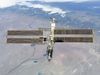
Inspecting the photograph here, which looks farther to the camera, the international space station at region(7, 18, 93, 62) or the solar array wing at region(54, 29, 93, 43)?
the solar array wing at region(54, 29, 93, 43)

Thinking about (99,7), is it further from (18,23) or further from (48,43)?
(48,43)

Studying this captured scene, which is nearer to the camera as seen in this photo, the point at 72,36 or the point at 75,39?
the point at 72,36

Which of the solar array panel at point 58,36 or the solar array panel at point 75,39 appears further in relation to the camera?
the solar array panel at point 58,36

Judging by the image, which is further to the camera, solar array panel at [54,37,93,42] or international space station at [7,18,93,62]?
solar array panel at [54,37,93,42]

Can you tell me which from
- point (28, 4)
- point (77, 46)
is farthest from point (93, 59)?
point (28, 4)

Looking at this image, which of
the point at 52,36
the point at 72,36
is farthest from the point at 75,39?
the point at 52,36

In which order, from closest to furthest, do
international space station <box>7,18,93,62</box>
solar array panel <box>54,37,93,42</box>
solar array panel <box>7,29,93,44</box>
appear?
international space station <box>7,18,93,62</box> < solar array panel <box>54,37,93,42</box> < solar array panel <box>7,29,93,44</box>

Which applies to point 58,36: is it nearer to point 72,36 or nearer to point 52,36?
point 52,36

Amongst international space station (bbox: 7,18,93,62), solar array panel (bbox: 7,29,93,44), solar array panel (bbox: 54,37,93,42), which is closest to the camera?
international space station (bbox: 7,18,93,62)
